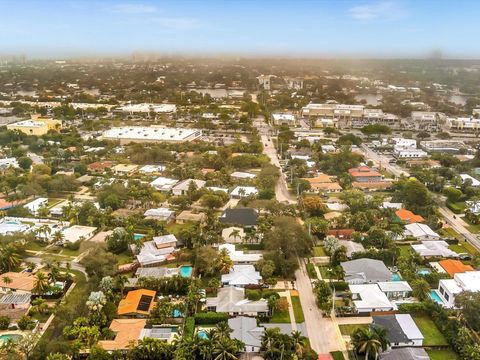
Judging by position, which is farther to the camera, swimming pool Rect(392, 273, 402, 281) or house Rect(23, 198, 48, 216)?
house Rect(23, 198, 48, 216)

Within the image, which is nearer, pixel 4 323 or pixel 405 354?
pixel 405 354

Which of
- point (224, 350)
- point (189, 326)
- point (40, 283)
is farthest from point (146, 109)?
point (224, 350)

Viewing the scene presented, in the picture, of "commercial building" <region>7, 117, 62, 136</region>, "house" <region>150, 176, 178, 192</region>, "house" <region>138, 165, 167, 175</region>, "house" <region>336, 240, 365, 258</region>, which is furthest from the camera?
"commercial building" <region>7, 117, 62, 136</region>

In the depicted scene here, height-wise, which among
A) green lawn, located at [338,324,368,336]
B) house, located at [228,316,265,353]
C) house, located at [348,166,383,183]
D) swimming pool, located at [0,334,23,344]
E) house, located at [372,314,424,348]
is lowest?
swimming pool, located at [0,334,23,344]

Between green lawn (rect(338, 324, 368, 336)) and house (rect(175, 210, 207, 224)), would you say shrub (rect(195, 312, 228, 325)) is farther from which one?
house (rect(175, 210, 207, 224))

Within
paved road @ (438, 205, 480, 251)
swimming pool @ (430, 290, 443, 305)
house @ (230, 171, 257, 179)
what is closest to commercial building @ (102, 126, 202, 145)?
house @ (230, 171, 257, 179)

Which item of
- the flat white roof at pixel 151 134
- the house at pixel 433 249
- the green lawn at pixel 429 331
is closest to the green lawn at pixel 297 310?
the green lawn at pixel 429 331

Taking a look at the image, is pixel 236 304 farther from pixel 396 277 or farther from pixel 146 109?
pixel 146 109

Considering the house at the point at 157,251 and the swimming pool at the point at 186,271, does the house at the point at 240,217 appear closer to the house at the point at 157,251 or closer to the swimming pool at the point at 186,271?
the house at the point at 157,251
